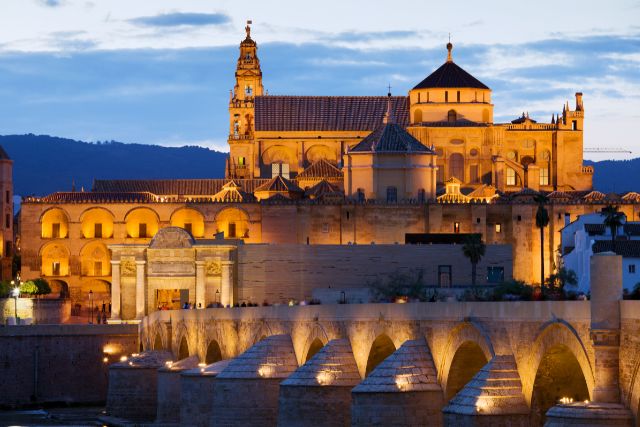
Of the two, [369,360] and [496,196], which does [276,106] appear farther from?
[369,360]

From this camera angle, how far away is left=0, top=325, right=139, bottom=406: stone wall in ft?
248

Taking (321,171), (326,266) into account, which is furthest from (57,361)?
(321,171)

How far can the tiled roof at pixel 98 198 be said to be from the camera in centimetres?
11450

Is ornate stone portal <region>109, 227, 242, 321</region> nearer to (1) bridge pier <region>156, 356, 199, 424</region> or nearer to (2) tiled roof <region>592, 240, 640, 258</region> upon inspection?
(2) tiled roof <region>592, 240, 640, 258</region>

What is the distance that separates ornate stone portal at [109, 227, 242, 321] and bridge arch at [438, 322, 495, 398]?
52.7 metres

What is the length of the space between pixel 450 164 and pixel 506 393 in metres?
87.7

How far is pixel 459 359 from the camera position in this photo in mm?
36719

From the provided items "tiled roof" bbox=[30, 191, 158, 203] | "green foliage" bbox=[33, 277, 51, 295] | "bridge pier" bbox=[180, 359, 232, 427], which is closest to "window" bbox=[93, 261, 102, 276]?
"tiled roof" bbox=[30, 191, 158, 203]

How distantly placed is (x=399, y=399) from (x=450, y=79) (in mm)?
85782

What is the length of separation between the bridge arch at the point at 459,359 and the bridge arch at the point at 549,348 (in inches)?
145

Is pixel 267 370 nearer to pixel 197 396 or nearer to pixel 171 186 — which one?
pixel 197 396

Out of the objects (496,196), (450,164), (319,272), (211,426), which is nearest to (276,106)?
(450,164)

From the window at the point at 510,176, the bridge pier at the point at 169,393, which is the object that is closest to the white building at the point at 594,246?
the window at the point at 510,176

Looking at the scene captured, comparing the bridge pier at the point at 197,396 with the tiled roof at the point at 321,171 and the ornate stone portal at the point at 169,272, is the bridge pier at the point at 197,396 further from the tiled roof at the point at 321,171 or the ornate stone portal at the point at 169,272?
the tiled roof at the point at 321,171
